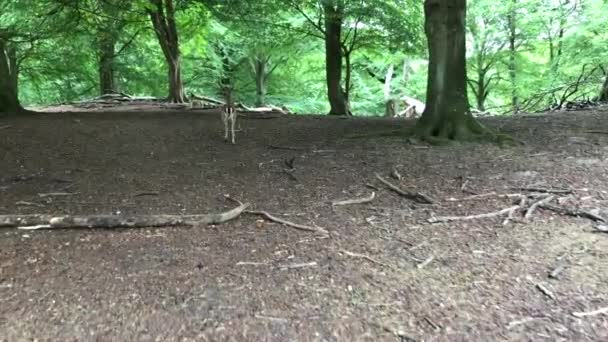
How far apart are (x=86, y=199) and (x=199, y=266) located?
2317mm

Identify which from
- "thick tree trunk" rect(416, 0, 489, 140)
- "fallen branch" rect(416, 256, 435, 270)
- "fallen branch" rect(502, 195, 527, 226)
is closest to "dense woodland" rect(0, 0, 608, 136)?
"thick tree trunk" rect(416, 0, 489, 140)

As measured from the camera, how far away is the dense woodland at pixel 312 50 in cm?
1108

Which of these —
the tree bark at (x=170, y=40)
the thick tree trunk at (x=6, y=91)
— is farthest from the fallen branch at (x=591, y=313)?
the tree bark at (x=170, y=40)

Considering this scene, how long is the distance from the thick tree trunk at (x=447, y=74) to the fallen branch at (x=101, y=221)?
13.4 feet

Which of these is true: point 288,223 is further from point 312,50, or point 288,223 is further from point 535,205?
point 312,50

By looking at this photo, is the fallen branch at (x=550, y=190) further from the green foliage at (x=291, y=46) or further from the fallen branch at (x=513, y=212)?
the green foliage at (x=291, y=46)

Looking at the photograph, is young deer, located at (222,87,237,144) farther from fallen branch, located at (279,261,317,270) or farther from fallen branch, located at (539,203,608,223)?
fallen branch, located at (539,203,608,223)

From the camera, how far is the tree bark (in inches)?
498

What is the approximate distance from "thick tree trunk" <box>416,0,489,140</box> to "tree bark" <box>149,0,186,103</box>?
23.9ft

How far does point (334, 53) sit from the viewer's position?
12.2 m

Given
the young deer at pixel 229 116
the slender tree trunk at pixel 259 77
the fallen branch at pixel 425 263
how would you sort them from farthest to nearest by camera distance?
the slender tree trunk at pixel 259 77 → the young deer at pixel 229 116 → the fallen branch at pixel 425 263

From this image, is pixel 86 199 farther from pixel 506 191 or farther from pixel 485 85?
pixel 485 85

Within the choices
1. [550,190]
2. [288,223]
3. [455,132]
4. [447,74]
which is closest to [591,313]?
[288,223]

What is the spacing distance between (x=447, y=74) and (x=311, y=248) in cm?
443
